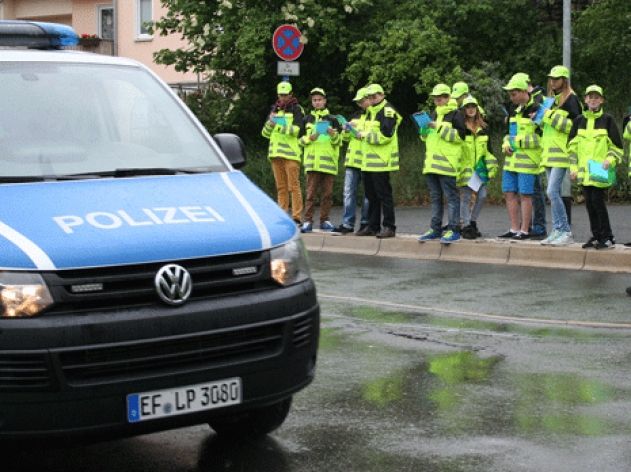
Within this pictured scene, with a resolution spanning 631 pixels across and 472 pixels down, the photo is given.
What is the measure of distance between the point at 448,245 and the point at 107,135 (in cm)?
959

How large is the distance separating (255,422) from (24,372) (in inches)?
61.9

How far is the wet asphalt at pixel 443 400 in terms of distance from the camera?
6.27 metres

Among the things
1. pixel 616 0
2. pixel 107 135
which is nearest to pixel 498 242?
pixel 107 135

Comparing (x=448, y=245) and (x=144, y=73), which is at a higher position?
(x=144, y=73)

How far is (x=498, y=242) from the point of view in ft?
52.0

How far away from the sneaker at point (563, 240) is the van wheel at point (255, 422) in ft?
29.8

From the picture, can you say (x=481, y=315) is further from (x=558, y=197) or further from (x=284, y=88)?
(x=284, y=88)

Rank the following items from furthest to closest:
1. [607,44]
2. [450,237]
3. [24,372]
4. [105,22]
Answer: [105,22] < [607,44] < [450,237] < [24,372]

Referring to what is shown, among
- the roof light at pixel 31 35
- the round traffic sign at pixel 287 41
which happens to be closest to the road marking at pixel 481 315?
the roof light at pixel 31 35

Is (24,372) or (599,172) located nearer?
(24,372)

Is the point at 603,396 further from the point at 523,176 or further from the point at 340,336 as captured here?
the point at 523,176

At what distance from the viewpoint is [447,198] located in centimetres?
1623

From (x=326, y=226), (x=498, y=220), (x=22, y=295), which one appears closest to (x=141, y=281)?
(x=22, y=295)

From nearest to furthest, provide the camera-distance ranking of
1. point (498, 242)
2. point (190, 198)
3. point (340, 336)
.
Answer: point (190, 198) < point (340, 336) < point (498, 242)
